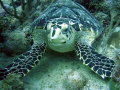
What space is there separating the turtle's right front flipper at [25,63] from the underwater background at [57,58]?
0.73 feet

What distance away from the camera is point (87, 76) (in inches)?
87.1

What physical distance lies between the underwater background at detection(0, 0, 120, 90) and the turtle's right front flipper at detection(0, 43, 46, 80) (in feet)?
0.73

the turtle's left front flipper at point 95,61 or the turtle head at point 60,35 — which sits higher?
the turtle head at point 60,35

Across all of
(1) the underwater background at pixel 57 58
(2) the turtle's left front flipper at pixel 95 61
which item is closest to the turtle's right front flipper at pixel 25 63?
(1) the underwater background at pixel 57 58

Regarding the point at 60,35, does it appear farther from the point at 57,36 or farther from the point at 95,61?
the point at 95,61

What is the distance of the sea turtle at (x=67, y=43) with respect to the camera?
212 cm

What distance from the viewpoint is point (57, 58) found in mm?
2809

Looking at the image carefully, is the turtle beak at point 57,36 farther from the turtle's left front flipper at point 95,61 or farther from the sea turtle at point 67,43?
the turtle's left front flipper at point 95,61

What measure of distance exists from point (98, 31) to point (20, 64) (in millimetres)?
2060

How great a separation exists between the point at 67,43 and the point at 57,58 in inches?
22.1

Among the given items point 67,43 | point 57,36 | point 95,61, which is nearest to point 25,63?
point 57,36

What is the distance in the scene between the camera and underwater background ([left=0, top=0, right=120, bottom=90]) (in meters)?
1.93

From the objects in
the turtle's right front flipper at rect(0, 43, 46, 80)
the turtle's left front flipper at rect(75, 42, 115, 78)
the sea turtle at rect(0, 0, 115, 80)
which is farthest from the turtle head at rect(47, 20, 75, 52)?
the turtle's right front flipper at rect(0, 43, 46, 80)

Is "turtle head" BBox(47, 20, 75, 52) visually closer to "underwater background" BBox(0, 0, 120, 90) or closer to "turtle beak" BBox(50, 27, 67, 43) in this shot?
"turtle beak" BBox(50, 27, 67, 43)
